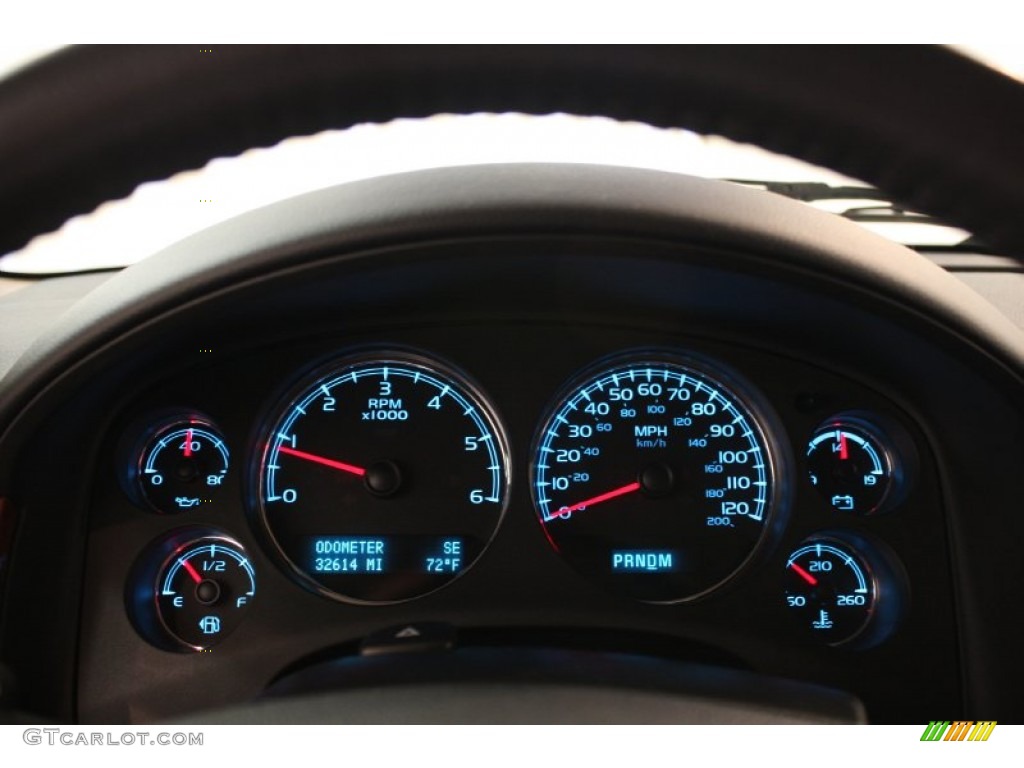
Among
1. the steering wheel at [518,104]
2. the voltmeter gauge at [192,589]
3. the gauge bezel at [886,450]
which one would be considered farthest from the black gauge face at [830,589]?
the steering wheel at [518,104]

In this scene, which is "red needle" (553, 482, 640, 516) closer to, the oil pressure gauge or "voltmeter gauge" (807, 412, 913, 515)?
"voltmeter gauge" (807, 412, 913, 515)

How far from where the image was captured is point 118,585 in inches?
90.0

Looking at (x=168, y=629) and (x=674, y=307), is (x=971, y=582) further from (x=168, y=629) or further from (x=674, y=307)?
(x=168, y=629)

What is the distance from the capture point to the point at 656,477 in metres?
2.35

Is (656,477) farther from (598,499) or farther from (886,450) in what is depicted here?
(886,450)

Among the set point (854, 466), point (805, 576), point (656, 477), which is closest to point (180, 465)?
point (656, 477)

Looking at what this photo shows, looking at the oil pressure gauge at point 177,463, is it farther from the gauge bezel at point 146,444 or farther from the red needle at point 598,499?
the red needle at point 598,499

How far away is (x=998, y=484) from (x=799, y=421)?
0.46 meters

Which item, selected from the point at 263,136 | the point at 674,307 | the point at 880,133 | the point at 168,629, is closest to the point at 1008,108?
the point at 880,133

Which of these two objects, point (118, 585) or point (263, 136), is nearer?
point (263, 136)

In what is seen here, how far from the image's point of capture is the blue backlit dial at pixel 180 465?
7.77 ft

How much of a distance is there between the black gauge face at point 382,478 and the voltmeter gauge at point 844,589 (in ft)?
2.25

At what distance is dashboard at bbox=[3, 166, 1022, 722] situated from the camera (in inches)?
83.5
